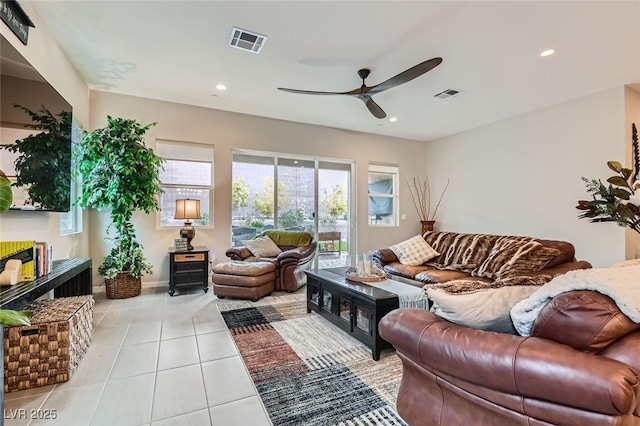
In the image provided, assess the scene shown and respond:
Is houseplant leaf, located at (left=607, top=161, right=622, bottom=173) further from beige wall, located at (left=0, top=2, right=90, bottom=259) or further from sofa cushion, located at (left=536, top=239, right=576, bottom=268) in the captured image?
beige wall, located at (left=0, top=2, right=90, bottom=259)

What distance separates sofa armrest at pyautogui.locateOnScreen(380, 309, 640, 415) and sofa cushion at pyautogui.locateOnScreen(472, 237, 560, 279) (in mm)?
2471

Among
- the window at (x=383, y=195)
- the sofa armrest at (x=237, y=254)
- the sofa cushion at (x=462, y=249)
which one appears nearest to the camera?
the sofa cushion at (x=462, y=249)

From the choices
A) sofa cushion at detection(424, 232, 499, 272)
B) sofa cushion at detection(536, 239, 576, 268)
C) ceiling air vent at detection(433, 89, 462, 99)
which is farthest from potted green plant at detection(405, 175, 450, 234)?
sofa cushion at detection(536, 239, 576, 268)

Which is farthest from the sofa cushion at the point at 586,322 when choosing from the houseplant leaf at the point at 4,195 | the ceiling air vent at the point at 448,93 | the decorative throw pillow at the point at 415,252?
the ceiling air vent at the point at 448,93

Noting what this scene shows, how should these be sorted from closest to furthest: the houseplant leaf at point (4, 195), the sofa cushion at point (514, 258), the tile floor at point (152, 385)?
the houseplant leaf at point (4, 195), the tile floor at point (152, 385), the sofa cushion at point (514, 258)

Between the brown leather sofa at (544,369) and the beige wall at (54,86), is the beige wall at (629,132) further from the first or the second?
the beige wall at (54,86)

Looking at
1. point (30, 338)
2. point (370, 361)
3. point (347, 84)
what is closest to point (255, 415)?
point (370, 361)

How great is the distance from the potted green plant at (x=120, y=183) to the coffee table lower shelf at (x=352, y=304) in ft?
8.14

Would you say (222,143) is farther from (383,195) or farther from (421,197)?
(421,197)

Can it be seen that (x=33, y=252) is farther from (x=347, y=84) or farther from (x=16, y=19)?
(x=347, y=84)

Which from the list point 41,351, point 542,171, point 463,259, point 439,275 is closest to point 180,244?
point 41,351

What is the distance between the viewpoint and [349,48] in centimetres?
314

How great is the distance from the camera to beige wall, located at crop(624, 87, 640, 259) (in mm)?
3879

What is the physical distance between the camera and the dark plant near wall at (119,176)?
146 inches
